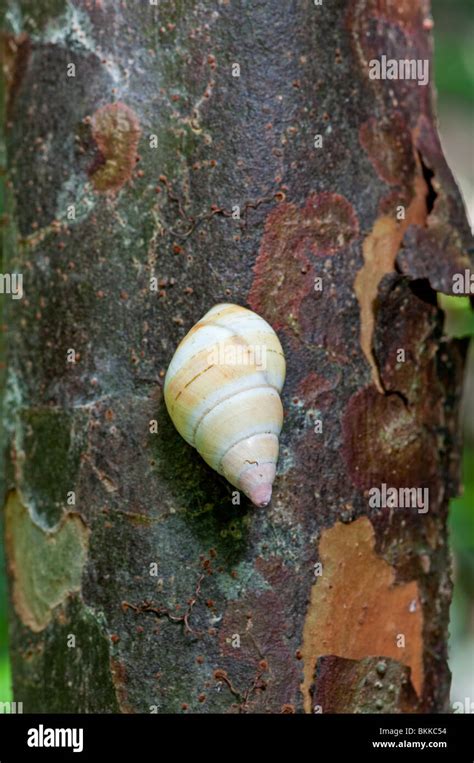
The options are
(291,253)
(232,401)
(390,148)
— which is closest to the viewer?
(232,401)

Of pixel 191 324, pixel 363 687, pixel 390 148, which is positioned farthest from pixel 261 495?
pixel 390 148

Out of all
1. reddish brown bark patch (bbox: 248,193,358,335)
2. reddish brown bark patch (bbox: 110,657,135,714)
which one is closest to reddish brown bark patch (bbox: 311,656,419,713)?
reddish brown bark patch (bbox: 110,657,135,714)

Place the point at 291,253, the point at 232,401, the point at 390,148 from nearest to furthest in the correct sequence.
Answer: the point at 232,401, the point at 291,253, the point at 390,148

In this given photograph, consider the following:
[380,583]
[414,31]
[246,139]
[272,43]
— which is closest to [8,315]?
[246,139]

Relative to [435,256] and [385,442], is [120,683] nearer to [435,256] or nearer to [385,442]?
[385,442]

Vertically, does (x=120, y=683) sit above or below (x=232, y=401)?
below

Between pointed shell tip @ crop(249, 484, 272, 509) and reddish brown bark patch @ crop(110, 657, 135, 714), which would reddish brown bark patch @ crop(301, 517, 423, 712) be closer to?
pointed shell tip @ crop(249, 484, 272, 509)
